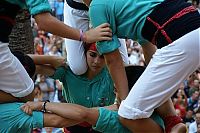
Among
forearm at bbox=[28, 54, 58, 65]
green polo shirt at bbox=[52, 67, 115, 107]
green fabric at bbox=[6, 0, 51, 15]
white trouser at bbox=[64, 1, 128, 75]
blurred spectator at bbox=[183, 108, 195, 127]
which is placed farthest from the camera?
blurred spectator at bbox=[183, 108, 195, 127]

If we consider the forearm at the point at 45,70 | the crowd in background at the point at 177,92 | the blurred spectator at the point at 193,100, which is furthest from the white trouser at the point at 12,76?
the blurred spectator at the point at 193,100

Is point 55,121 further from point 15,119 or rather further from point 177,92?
point 177,92

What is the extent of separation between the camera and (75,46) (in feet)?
14.3

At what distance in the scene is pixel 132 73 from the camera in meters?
3.94

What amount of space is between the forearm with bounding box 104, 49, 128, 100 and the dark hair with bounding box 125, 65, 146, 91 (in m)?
0.10

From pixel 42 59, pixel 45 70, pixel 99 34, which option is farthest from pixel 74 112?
pixel 45 70

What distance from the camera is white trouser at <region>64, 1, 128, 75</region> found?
4.36m

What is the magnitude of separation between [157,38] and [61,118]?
0.78 metres

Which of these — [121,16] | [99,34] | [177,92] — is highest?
[121,16]

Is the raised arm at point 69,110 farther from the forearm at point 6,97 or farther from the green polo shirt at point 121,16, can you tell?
the green polo shirt at point 121,16

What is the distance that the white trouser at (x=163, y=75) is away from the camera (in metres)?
3.40

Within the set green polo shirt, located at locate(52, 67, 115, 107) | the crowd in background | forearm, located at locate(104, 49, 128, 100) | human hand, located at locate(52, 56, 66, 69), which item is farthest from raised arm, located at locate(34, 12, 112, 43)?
the crowd in background

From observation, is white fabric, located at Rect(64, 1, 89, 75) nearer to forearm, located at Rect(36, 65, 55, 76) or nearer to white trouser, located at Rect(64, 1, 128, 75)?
white trouser, located at Rect(64, 1, 128, 75)

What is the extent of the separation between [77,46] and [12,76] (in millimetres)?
919
